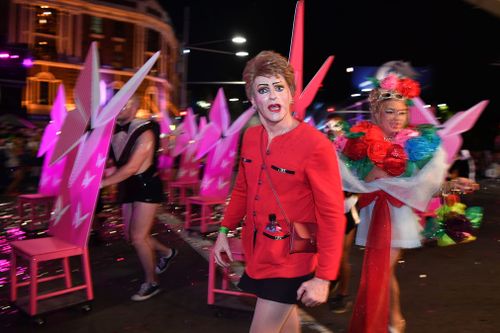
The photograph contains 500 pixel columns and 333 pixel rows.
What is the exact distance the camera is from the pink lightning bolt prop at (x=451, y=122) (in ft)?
19.8

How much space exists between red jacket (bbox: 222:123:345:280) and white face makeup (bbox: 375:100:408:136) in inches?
55.4

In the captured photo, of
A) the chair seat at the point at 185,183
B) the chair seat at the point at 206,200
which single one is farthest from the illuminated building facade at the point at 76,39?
the chair seat at the point at 206,200

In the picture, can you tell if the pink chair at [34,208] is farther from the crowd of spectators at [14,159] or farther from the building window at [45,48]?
the building window at [45,48]

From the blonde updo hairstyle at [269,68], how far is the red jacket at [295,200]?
0.24m

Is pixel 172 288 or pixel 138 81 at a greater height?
pixel 138 81

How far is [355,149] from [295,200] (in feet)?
4.32

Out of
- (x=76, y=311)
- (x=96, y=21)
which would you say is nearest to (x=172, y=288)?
(x=76, y=311)

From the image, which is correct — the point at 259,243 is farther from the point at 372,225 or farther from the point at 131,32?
the point at 131,32

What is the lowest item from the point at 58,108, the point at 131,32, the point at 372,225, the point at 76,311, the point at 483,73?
the point at 76,311

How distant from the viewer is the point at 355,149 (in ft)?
11.6

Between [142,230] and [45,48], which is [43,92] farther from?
[142,230]

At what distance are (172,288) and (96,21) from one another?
3349 cm

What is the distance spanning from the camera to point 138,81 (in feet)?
14.1

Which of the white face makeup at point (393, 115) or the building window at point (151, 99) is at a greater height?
the building window at point (151, 99)
